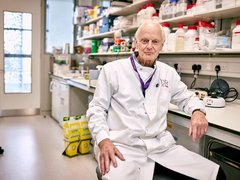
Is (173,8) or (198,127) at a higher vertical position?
(173,8)

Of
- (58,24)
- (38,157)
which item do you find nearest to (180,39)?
(38,157)

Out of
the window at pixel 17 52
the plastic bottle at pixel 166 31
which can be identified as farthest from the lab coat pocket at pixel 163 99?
the window at pixel 17 52

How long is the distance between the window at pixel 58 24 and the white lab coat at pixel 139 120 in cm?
396

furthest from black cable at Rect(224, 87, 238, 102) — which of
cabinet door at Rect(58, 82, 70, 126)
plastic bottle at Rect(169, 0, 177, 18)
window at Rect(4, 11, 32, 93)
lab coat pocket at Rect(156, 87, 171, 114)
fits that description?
window at Rect(4, 11, 32, 93)

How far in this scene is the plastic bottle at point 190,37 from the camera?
241 centimetres

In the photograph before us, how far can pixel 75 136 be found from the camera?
10.5 feet

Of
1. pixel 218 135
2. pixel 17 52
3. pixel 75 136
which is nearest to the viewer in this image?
pixel 218 135

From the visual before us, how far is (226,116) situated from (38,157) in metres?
2.19

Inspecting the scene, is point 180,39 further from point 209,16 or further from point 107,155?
point 107,155

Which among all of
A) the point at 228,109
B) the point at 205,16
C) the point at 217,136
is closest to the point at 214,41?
the point at 205,16

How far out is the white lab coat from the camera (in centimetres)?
146

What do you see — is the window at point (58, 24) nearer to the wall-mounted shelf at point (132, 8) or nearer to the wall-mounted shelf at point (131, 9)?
the wall-mounted shelf at point (132, 8)

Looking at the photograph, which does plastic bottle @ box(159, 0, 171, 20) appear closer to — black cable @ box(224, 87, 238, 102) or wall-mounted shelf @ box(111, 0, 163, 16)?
wall-mounted shelf @ box(111, 0, 163, 16)

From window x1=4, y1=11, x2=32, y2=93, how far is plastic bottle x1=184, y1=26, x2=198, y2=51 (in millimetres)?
3600
